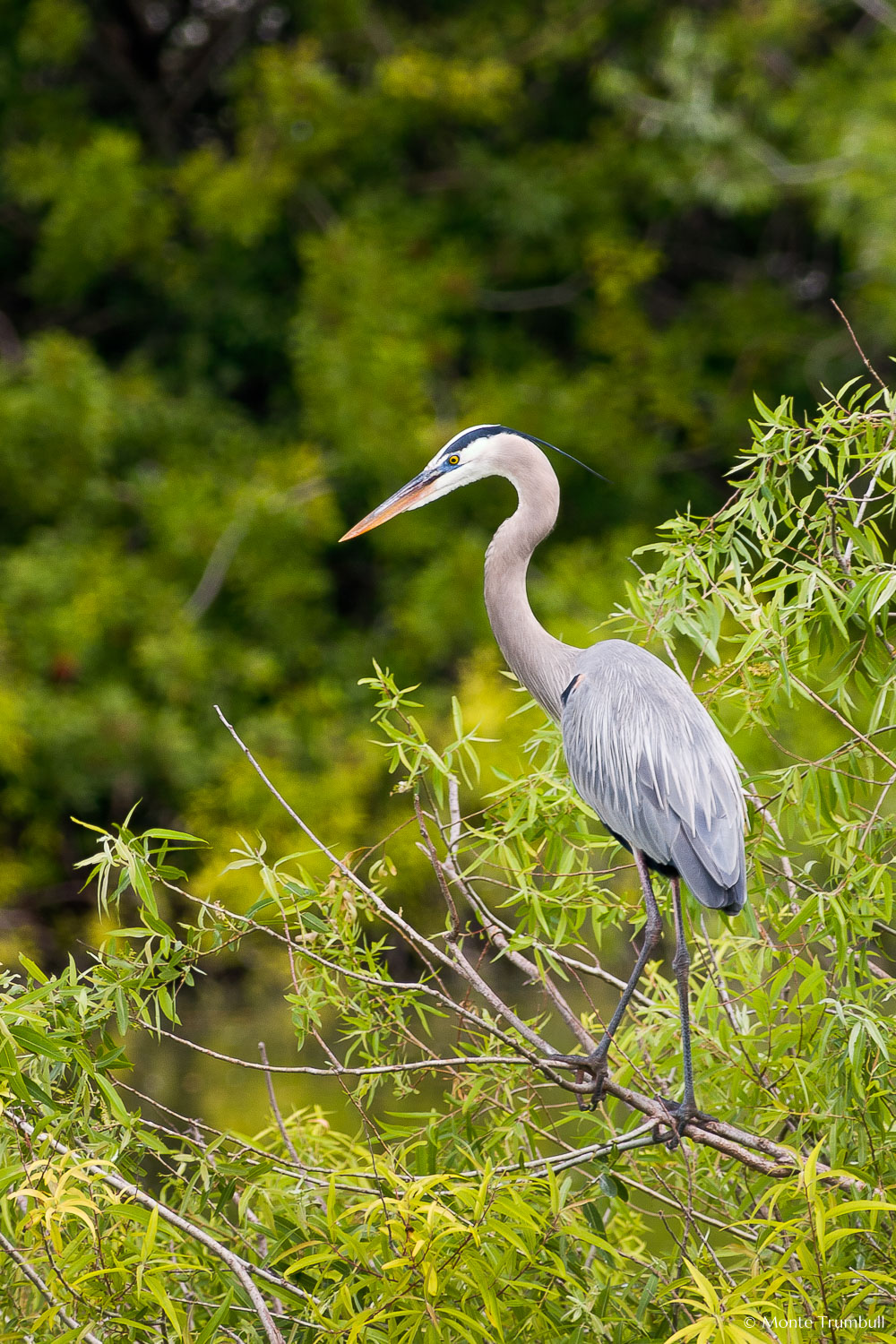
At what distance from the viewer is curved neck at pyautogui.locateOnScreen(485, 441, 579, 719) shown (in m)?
2.29

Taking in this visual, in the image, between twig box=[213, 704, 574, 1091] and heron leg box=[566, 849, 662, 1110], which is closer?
twig box=[213, 704, 574, 1091]

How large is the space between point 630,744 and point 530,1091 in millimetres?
544

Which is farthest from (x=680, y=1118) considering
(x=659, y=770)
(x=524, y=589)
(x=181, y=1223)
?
(x=524, y=589)

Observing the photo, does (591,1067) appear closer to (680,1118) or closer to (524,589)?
(680,1118)

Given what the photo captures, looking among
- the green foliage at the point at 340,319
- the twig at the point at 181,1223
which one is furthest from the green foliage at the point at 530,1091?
the green foliage at the point at 340,319

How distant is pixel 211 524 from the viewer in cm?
676

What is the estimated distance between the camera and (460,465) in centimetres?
240

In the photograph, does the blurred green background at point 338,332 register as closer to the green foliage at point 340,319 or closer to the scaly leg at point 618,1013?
the green foliage at point 340,319

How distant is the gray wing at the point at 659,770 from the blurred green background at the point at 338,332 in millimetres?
3460

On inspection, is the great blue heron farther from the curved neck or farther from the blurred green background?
the blurred green background

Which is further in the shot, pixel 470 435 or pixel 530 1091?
pixel 470 435

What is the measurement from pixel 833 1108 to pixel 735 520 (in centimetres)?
81

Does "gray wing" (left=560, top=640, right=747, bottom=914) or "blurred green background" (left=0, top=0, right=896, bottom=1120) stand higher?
"gray wing" (left=560, top=640, right=747, bottom=914)

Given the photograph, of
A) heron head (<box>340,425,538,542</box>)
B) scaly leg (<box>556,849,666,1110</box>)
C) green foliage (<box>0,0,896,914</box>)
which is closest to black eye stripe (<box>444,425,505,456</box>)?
heron head (<box>340,425,538,542</box>)
